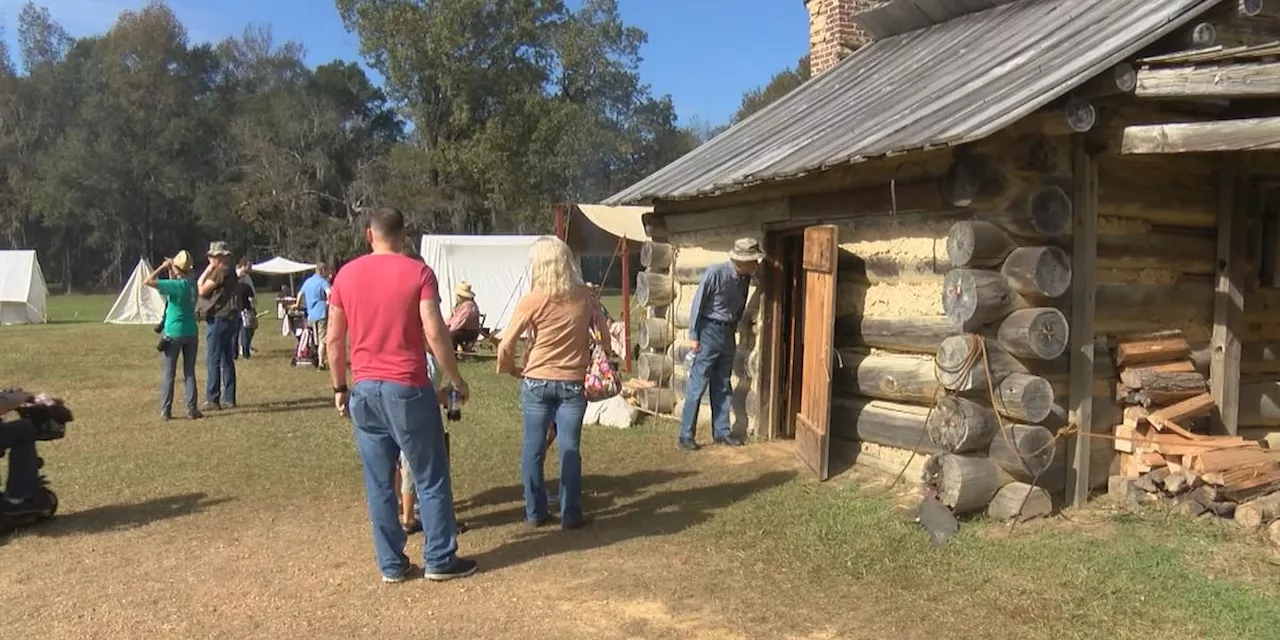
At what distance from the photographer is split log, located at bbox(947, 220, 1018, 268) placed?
5.78 m

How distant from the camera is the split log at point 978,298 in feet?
19.0

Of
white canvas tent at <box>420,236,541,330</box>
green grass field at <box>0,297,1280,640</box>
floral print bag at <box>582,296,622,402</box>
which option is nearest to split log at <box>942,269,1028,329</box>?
green grass field at <box>0,297,1280,640</box>

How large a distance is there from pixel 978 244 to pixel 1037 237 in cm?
43

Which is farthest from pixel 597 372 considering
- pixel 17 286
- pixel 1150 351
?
pixel 17 286

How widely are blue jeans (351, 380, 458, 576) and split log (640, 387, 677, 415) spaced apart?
506cm

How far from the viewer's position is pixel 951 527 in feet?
18.5

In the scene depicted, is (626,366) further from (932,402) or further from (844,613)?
(844,613)

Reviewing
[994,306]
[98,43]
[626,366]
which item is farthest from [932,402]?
[98,43]

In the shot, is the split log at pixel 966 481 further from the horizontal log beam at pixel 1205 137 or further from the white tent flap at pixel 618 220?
the white tent flap at pixel 618 220

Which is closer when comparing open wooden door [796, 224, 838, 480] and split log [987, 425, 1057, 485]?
split log [987, 425, 1057, 485]

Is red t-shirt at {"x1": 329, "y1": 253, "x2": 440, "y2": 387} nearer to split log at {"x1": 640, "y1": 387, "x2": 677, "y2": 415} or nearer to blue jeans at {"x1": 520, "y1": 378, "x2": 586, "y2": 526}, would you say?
blue jeans at {"x1": 520, "y1": 378, "x2": 586, "y2": 526}

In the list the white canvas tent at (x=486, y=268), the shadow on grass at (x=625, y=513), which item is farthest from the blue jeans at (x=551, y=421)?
the white canvas tent at (x=486, y=268)

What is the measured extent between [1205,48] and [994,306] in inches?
76.8

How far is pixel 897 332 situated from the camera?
22.3 feet
